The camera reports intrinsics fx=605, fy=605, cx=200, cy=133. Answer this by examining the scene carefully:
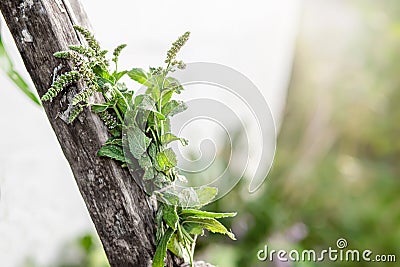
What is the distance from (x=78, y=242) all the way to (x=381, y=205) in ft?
3.11

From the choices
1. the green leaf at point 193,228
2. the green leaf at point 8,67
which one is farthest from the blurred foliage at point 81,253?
the green leaf at point 193,228

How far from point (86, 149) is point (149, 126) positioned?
5 cm

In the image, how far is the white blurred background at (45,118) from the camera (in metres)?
0.96

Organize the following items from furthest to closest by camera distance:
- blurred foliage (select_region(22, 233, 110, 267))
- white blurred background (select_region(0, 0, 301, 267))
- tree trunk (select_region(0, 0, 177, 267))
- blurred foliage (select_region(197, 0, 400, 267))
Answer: blurred foliage (select_region(197, 0, 400, 267)) < blurred foliage (select_region(22, 233, 110, 267)) < white blurred background (select_region(0, 0, 301, 267)) < tree trunk (select_region(0, 0, 177, 267))

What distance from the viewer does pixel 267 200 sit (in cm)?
142

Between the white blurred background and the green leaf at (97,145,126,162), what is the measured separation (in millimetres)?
354

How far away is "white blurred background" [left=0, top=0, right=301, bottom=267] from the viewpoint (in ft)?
3.15

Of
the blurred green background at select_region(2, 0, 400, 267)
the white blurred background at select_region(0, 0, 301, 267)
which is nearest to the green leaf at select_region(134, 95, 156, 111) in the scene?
the white blurred background at select_region(0, 0, 301, 267)

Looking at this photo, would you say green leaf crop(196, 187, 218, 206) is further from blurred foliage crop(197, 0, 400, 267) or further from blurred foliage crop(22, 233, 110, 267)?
blurred foliage crop(197, 0, 400, 267)

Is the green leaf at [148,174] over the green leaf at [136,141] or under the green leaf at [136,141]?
under

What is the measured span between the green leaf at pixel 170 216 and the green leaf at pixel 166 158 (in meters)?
0.03

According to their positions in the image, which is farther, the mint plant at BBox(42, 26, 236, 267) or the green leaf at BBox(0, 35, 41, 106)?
the green leaf at BBox(0, 35, 41, 106)

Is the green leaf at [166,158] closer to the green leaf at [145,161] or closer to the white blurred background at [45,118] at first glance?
the green leaf at [145,161]

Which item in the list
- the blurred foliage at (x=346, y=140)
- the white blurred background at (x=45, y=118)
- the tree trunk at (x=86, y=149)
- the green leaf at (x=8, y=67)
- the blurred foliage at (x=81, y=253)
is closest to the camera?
the tree trunk at (x=86, y=149)
